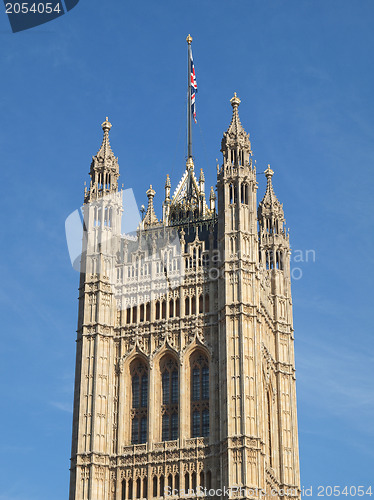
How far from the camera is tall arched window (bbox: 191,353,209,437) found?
203 feet

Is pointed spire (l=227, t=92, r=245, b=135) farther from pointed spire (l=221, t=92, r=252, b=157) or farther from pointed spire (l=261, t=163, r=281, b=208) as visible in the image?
pointed spire (l=261, t=163, r=281, b=208)

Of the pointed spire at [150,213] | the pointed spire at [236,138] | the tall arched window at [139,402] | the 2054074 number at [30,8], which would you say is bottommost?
the tall arched window at [139,402]

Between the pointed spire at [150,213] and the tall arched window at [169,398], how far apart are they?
10137 mm

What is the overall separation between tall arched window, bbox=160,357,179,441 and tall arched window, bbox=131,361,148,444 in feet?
3.32

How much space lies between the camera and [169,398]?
63500 mm

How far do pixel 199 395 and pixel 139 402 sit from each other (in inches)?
138

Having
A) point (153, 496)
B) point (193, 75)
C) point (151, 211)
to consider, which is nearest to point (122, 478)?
point (153, 496)

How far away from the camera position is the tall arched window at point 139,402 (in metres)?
63.0

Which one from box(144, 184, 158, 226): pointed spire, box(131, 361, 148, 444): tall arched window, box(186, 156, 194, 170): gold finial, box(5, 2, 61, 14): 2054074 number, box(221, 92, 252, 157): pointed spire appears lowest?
box(131, 361, 148, 444): tall arched window

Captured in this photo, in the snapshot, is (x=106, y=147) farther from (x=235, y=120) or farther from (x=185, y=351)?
(x=185, y=351)

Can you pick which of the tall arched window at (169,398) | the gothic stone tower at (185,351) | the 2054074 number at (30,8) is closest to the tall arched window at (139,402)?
the gothic stone tower at (185,351)

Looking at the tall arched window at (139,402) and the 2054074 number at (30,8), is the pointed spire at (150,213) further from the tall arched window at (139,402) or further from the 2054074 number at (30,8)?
the 2054074 number at (30,8)

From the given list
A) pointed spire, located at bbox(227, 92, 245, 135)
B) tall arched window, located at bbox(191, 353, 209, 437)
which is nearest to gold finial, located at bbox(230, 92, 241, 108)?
pointed spire, located at bbox(227, 92, 245, 135)

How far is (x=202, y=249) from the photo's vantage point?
221 ft
